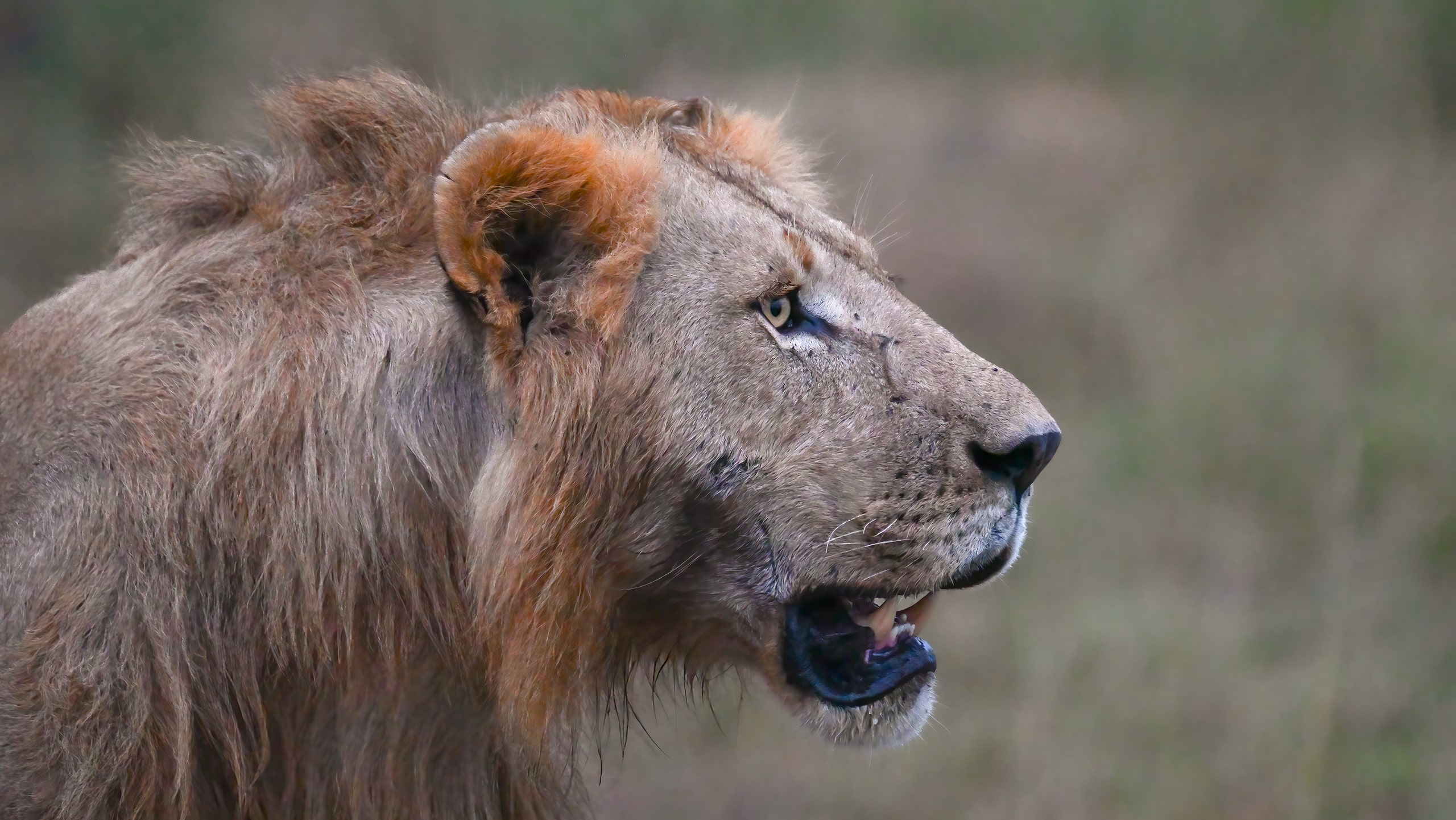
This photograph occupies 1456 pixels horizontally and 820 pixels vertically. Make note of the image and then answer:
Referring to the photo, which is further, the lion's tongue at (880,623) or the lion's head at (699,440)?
the lion's tongue at (880,623)

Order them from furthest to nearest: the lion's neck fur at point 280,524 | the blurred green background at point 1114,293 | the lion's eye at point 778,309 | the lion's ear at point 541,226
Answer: the blurred green background at point 1114,293, the lion's eye at point 778,309, the lion's ear at point 541,226, the lion's neck fur at point 280,524

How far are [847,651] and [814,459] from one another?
0.36 meters

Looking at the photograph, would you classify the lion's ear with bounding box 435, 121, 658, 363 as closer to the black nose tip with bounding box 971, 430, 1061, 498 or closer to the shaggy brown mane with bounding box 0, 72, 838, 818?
the shaggy brown mane with bounding box 0, 72, 838, 818

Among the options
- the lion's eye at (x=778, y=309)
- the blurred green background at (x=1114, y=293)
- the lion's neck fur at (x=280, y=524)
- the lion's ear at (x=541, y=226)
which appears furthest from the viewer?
the blurred green background at (x=1114, y=293)

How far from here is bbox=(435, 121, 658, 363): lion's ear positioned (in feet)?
6.87

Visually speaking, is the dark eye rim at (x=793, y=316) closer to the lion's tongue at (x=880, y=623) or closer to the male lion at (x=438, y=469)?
the male lion at (x=438, y=469)

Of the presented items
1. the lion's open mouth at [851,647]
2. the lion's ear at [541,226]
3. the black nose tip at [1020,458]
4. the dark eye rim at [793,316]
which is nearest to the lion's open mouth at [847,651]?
the lion's open mouth at [851,647]

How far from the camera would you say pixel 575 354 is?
2143 millimetres

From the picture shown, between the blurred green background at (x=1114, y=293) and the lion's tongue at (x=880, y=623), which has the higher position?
the blurred green background at (x=1114, y=293)

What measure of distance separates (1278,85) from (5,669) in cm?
880

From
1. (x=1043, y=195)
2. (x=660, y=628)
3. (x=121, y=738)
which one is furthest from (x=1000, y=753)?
A: (x=1043, y=195)

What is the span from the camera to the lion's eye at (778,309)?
2.22 meters

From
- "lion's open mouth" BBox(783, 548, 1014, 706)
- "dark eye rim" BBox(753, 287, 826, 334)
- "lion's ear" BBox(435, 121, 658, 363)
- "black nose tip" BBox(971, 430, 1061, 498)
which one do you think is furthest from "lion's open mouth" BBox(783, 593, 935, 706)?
"lion's ear" BBox(435, 121, 658, 363)

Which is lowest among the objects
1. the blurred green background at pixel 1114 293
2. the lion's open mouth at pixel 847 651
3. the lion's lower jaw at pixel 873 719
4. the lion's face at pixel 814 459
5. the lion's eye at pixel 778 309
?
the lion's lower jaw at pixel 873 719
